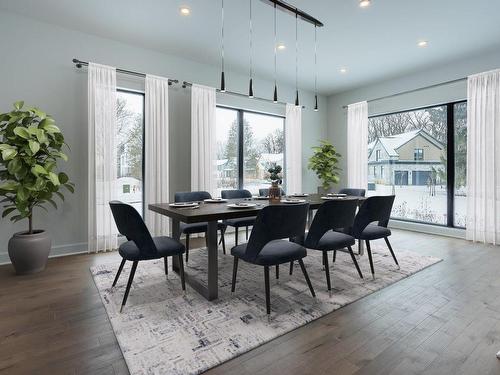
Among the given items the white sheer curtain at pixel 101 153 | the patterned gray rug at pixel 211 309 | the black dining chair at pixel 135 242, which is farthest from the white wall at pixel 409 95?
the black dining chair at pixel 135 242

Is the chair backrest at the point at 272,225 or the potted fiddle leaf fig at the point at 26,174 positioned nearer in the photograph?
the chair backrest at the point at 272,225

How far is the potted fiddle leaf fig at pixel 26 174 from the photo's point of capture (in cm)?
271

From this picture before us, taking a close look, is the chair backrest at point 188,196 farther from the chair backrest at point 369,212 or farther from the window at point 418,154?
the window at point 418,154

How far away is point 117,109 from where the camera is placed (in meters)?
4.01

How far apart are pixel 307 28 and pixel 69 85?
3.20 m

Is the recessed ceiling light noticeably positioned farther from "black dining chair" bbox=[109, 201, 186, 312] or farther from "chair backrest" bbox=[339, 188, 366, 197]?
"chair backrest" bbox=[339, 188, 366, 197]

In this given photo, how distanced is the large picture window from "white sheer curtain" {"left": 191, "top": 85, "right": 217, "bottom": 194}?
3.43 m

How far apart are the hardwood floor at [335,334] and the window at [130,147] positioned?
1643 millimetres

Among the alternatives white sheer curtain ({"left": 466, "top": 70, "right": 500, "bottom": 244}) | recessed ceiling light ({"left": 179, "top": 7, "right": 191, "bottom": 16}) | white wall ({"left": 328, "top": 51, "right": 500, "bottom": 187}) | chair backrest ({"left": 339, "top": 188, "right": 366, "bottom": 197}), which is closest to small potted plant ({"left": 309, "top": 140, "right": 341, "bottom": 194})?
white wall ({"left": 328, "top": 51, "right": 500, "bottom": 187})

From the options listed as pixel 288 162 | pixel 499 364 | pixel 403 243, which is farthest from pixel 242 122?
pixel 499 364

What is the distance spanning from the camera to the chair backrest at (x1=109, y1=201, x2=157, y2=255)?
2074 mm

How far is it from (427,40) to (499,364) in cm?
396

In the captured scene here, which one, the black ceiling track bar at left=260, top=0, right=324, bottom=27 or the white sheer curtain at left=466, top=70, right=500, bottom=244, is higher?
the black ceiling track bar at left=260, top=0, right=324, bottom=27

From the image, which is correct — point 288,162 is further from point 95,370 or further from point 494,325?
point 95,370
